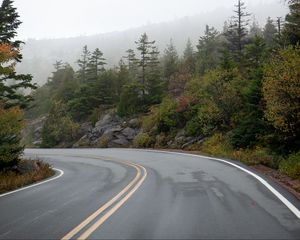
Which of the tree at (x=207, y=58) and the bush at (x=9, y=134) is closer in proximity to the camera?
the bush at (x=9, y=134)

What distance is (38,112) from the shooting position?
255 feet

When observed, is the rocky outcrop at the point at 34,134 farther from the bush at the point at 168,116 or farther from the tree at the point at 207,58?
the tree at the point at 207,58

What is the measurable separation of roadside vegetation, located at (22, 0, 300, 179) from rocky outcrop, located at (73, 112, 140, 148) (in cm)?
139

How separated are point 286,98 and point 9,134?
14.8m

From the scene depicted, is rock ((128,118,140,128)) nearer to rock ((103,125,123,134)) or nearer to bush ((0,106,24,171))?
rock ((103,125,123,134))

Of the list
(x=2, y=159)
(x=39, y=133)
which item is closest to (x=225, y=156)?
(x=2, y=159)

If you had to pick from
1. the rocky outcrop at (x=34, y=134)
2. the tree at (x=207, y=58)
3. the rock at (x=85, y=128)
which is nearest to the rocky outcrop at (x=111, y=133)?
the rock at (x=85, y=128)

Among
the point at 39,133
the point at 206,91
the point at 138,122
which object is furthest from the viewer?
the point at 39,133

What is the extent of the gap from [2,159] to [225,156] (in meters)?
13.5

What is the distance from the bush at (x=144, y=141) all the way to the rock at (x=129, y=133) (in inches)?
109

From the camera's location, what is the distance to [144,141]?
1647 inches

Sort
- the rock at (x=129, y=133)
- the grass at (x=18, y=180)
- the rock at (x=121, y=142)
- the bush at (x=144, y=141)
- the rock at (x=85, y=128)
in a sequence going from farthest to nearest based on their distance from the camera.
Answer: the rock at (x=85, y=128) < the rock at (x=129, y=133) < the rock at (x=121, y=142) < the bush at (x=144, y=141) < the grass at (x=18, y=180)

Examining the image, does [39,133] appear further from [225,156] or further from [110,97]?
[225,156]

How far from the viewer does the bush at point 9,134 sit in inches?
843
